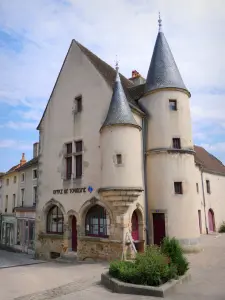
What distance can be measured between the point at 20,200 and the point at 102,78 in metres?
14.9

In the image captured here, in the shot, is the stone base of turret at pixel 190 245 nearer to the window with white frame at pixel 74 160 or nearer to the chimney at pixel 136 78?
the window with white frame at pixel 74 160

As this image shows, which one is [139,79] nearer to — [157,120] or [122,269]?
[157,120]

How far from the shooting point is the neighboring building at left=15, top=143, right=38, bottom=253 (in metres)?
21.6

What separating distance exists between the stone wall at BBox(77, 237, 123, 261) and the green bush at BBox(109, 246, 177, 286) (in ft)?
13.9

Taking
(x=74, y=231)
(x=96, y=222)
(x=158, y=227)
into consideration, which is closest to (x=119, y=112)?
(x=96, y=222)

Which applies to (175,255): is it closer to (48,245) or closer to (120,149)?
(120,149)

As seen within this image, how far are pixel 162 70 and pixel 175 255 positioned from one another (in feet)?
36.5

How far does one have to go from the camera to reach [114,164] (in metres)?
13.8

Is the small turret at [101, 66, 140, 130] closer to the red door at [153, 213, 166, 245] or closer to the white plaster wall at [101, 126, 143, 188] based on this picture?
the white plaster wall at [101, 126, 143, 188]

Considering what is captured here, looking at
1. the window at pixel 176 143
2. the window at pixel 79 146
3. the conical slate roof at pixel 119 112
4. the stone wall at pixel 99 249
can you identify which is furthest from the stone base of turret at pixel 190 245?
the window at pixel 79 146

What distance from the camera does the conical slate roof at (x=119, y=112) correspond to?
1399cm

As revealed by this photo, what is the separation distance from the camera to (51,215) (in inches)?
695

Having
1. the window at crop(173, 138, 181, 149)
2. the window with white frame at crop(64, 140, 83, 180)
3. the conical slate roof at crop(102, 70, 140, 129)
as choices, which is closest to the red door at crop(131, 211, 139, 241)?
the window with white frame at crop(64, 140, 83, 180)

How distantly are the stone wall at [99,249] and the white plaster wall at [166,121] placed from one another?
18.7 ft
